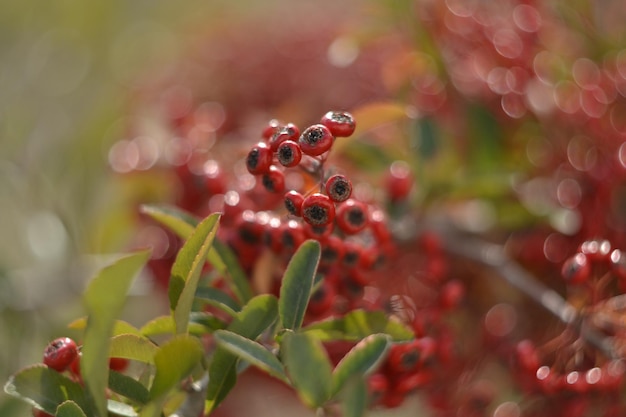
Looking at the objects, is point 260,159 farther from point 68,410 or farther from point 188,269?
point 68,410

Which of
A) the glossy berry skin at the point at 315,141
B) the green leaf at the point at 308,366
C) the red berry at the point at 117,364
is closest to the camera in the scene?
the green leaf at the point at 308,366

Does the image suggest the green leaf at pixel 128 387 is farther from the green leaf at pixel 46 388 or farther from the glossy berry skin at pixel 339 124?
the glossy berry skin at pixel 339 124

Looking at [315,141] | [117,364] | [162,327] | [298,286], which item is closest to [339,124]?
[315,141]

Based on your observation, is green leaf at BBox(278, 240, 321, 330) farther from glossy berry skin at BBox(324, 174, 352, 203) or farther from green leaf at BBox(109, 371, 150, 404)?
green leaf at BBox(109, 371, 150, 404)

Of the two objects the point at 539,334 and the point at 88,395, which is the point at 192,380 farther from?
the point at 539,334

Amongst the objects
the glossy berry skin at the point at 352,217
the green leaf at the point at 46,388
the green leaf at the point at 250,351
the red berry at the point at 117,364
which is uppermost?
the glossy berry skin at the point at 352,217

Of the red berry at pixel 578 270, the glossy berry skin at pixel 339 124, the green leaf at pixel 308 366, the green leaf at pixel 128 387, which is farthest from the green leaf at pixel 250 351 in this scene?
the red berry at pixel 578 270

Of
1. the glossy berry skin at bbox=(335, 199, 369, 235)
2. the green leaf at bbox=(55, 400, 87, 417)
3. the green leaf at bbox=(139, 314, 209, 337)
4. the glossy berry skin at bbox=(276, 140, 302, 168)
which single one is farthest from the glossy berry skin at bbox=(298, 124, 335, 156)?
the green leaf at bbox=(55, 400, 87, 417)
